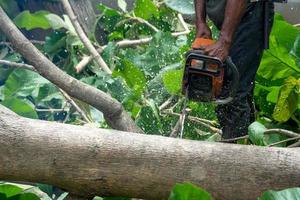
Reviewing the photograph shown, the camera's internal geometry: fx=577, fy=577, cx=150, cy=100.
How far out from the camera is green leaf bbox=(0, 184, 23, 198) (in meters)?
1.44

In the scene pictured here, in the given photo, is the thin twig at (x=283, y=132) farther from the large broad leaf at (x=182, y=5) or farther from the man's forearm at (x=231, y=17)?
the large broad leaf at (x=182, y=5)

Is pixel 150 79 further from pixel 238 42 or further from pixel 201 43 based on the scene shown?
pixel 201 43

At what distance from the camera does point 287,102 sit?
71.4 inches

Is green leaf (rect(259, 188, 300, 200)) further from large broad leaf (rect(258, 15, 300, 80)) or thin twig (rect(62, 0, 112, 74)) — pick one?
thin twig (rect(62, 0, 112, 74))

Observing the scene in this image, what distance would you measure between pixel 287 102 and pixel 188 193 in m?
0.75

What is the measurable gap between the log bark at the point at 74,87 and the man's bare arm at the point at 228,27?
1.22 feet

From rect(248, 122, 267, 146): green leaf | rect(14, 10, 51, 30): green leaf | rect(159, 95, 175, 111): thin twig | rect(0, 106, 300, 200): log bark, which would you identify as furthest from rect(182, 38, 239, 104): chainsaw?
rect(14, 10, 51, 30): green leaf

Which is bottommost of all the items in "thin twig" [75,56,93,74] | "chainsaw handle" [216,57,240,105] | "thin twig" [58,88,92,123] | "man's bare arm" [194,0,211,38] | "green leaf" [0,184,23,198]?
"thin twig" [75,56,93,74]

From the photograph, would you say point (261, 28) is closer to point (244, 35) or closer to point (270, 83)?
point (244, 35)

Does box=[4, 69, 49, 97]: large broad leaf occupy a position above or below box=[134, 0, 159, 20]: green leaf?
below

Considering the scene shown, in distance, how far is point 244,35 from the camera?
1586 mm

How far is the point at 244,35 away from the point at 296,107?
0.37 meters

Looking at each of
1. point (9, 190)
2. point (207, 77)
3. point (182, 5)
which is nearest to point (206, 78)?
point (207, 77)

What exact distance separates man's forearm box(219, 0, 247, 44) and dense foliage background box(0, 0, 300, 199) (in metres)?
0.33
